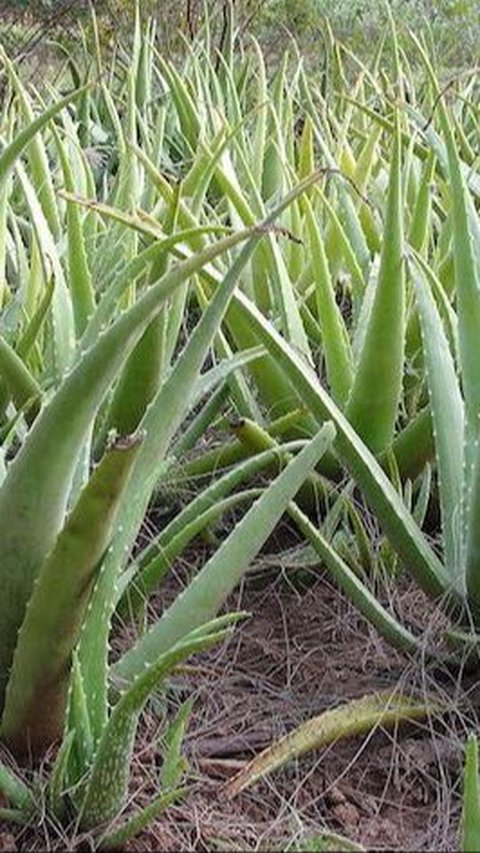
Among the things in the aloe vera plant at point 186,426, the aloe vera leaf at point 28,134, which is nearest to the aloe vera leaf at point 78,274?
the aloe vera plant at point 186,426

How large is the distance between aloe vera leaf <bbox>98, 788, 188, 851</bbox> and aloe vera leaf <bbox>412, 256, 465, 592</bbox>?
0.36m

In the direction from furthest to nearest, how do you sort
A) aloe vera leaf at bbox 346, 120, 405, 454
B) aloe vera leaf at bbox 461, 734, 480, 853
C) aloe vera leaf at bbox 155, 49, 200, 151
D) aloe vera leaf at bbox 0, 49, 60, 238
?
aloe vera leaf at bbox 155, 49, 200, 151 < aloe vera leaf at bbox 0, 49, 60, 238 < aloe vera leaf at bbox 346, 120, 405, 454 < aloe vera leaf at bbox 461, 734, 480, 853

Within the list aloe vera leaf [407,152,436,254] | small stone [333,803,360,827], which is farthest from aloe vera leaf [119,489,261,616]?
aloe vera leaf [407,152,436,254]

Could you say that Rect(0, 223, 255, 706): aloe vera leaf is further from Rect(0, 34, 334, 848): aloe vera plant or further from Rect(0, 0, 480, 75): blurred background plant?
Rect(0, 0, 480, 75): blurred background plant

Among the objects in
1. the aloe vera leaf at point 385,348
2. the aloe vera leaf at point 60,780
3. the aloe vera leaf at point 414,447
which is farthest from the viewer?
the aloe vera leaf at point 414,447

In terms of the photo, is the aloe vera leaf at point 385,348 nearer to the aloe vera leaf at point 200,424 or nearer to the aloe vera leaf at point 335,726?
the aloe vera leaf at point 200,424

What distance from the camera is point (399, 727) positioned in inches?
35.7

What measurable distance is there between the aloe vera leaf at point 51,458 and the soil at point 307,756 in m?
0.15

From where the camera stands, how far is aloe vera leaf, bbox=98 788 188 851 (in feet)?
2.34

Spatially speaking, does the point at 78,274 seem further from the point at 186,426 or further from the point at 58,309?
the point at 186,426

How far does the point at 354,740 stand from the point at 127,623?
0.75 feet

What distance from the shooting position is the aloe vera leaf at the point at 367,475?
949 mm

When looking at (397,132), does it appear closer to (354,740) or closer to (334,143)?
(354,740)

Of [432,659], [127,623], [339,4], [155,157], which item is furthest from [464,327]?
[339,4]
